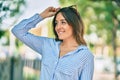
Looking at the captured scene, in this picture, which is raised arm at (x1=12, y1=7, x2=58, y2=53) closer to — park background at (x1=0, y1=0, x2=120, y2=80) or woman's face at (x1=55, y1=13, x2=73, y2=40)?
woman's face at (x1=55, y1=13, x2=73, y2=40)

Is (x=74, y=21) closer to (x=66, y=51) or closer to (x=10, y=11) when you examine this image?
(x=66, y=51)

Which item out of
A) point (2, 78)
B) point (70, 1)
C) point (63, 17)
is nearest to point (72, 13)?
point (63, 17)

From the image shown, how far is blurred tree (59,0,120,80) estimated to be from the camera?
8133mm

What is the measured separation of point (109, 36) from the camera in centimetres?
918

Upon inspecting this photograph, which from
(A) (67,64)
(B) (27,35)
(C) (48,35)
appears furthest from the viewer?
(C) (48,35)

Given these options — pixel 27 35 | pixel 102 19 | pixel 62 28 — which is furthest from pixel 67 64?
pixel 102 19

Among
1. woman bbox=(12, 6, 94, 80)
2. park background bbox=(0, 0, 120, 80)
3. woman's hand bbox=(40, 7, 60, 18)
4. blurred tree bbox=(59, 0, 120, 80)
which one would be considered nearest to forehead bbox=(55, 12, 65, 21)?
woman bbox=(12, 6, 94, 80)

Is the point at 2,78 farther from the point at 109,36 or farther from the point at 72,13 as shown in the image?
the point at 109,36

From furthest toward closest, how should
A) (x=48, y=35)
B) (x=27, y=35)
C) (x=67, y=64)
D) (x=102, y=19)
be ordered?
(x=102, y=19) → (x=48, y=35) → (x=27, y=35) → (x=67, y=64)

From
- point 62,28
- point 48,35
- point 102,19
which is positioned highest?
point 62,28

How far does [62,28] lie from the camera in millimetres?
2344

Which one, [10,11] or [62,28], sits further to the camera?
[10,11]

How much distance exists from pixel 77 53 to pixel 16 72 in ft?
11.3

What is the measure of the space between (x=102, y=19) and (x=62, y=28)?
6.63 metres
